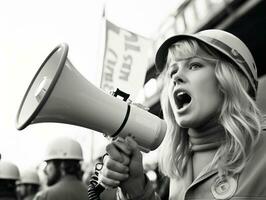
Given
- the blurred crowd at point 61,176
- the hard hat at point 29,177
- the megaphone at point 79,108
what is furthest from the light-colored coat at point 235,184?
the hard hat at point 29,177

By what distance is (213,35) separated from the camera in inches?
92.4

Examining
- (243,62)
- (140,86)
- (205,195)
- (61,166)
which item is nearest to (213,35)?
(243,62)

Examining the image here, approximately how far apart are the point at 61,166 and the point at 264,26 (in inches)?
125

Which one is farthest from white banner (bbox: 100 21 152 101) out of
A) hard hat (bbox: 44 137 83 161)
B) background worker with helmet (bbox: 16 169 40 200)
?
background worker with helmet (bbox: 16 169 40 200)

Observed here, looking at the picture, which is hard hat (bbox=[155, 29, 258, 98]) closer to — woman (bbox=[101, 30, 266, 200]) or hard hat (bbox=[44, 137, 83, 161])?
woman (bbox=[101, 30, 266, 200])

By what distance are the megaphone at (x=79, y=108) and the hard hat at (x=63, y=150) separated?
3.80 meters

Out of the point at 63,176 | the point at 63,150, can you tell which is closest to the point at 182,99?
the point at 63,176

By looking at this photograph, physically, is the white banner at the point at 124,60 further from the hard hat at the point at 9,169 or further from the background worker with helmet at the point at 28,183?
the background worker with helmet at the point at 28,183

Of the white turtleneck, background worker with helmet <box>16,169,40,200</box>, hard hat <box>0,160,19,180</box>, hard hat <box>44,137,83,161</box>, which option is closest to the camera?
the white turtleneck

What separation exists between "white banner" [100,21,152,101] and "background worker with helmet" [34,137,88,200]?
1173 mm

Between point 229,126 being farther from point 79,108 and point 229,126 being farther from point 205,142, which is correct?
point 79,108

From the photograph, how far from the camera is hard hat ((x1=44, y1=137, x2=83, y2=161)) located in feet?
19.9

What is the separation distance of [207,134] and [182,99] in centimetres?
22

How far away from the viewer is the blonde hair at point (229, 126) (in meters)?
2.12
